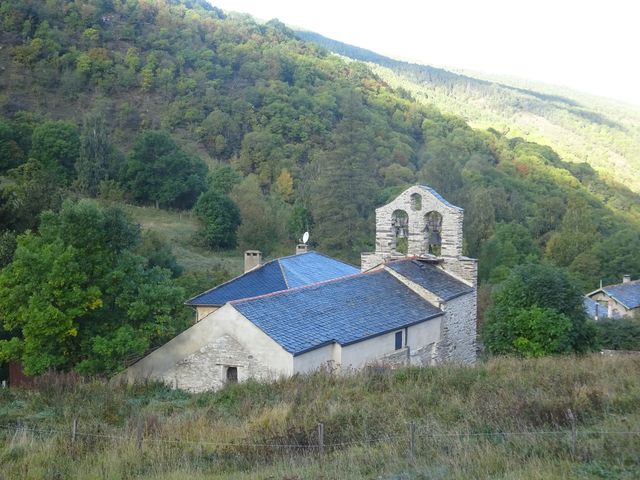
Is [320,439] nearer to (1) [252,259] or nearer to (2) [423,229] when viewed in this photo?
(2) [423,229]

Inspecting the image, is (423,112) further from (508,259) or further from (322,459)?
(322,459)

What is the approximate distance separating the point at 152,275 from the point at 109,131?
1792 inches

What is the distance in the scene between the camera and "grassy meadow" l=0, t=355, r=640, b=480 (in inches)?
298

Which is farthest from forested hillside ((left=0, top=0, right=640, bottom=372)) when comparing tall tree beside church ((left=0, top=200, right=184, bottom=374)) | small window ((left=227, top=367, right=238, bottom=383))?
small window ((left=227, top=367, right=238, bottom=383))

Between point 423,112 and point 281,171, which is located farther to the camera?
point 423,112

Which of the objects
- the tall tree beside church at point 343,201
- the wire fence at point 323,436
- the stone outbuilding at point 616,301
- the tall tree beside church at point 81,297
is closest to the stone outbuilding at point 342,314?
the tall tree beside church at point 81,297

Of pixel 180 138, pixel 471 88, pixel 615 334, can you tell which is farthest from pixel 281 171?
pixel 471 88

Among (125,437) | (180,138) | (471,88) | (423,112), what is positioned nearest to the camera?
(125,437)

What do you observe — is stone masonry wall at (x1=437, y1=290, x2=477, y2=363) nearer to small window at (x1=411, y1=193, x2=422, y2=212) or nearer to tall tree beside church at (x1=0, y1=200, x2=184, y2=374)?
small window at (x1=411, y1=193, x2=422, y2=212)

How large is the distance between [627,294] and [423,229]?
25631 millimetres

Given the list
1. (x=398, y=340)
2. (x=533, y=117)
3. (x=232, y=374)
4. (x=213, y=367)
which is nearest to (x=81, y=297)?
(x=213, y=367)

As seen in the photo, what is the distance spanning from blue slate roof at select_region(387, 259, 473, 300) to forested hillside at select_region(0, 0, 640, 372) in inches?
A: 281

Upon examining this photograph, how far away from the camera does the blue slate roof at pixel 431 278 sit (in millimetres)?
20580

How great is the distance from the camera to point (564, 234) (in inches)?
2164
